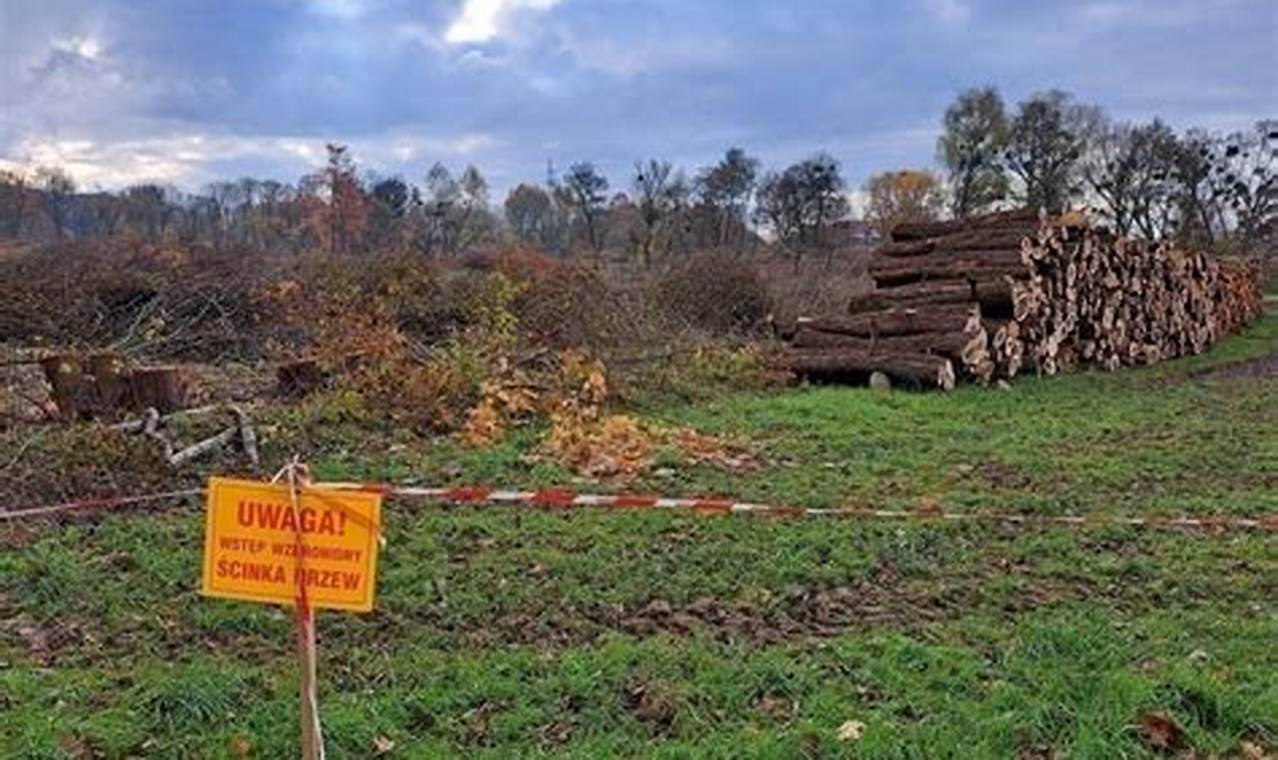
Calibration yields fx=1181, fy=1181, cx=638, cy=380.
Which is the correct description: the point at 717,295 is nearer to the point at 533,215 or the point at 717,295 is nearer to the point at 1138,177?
the point at 533,215

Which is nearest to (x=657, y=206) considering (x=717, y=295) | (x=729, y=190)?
(x=729, y=190)

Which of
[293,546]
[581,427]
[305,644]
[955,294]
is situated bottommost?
[581,427]

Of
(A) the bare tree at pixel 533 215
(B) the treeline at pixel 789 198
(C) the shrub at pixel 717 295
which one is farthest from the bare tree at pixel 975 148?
(C) the shrub at pixel 717 295

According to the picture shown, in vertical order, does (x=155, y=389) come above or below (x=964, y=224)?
below

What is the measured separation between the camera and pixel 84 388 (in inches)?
370

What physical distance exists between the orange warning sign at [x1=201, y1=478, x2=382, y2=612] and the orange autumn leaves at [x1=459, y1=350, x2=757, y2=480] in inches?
211

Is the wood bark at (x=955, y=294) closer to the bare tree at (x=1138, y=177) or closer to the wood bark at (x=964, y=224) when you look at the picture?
the wood bark at (x=964, y=224)

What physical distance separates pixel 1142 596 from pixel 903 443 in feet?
15.9

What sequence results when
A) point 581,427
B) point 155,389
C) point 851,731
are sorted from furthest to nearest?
1. point 581,427
2. point 155,389
3. point 851,731

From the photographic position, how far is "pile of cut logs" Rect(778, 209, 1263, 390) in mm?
14656

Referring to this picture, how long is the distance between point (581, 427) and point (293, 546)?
6632mm

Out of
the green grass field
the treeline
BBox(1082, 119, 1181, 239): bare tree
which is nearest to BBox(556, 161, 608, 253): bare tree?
the treeline

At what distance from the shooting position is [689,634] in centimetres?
517

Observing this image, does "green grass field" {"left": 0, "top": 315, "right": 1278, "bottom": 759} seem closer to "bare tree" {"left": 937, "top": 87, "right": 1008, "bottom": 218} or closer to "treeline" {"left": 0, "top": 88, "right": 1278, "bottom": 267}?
"treeline" {"left": 0, "top": 88, "right": 1278, "bottom": 267}
